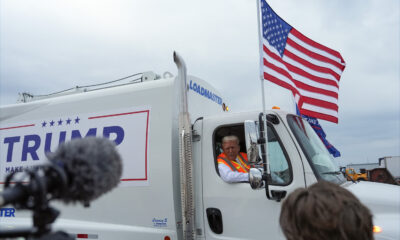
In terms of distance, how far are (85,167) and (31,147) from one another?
3.65m

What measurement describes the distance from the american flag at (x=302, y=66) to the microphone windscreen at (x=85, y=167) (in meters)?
3.24

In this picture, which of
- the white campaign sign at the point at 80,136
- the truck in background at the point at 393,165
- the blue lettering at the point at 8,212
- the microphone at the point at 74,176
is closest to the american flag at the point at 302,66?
the white campaign sign at the point at 80,136

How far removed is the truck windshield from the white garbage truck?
0.01m

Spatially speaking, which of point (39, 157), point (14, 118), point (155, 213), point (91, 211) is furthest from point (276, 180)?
point (14, 118)

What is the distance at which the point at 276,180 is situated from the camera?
3223mm

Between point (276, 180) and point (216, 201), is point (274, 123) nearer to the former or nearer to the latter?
point (276, 180)

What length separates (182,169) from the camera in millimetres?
3375

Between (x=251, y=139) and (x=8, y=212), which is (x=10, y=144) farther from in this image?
(x=251, y=139)

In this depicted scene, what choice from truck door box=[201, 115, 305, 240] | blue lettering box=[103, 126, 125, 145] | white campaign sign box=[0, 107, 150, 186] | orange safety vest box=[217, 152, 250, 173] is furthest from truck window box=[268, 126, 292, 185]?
blue lettering box=[103, 126, 125, 145]

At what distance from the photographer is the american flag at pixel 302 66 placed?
416cm

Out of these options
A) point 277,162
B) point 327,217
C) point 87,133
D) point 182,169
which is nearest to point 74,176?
point 327,217

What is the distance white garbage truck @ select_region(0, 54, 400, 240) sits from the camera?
315cm

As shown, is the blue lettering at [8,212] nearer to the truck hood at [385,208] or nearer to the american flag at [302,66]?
the american flag at [302,66]

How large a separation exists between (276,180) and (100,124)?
6.92 feet
